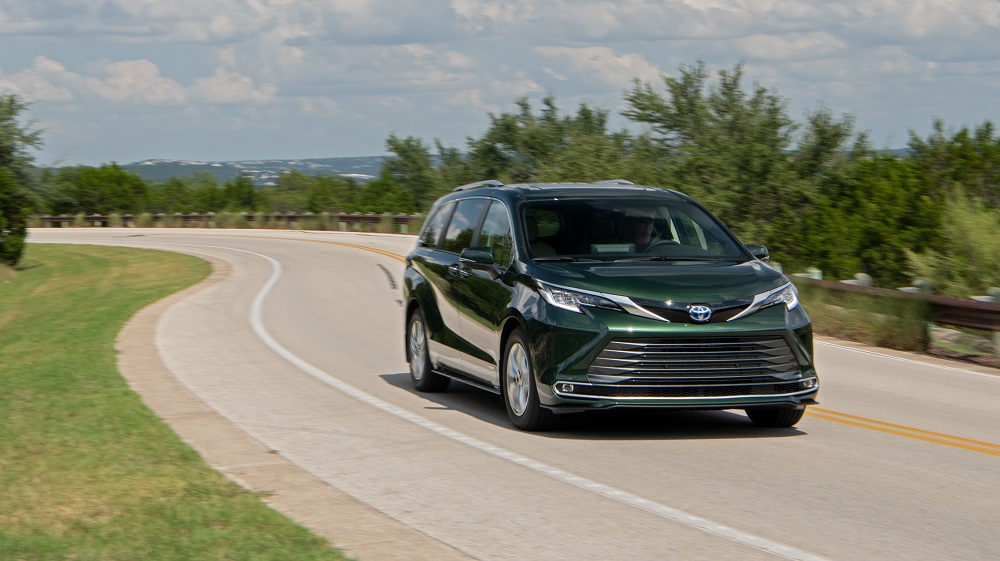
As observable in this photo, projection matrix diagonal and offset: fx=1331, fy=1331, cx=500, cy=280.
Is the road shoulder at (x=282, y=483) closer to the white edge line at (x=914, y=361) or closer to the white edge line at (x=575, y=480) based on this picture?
the white edge line at (x=575, y=480)

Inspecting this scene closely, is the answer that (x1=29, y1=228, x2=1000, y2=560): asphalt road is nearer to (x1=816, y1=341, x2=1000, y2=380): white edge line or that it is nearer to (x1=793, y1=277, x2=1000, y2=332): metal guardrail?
(x1=816, y1=341, x2=1000, y2=380): white edge line

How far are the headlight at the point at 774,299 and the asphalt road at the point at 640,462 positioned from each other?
94 cm

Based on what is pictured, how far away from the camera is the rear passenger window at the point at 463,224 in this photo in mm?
11414

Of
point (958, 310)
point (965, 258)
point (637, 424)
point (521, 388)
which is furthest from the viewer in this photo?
point (965, 258)

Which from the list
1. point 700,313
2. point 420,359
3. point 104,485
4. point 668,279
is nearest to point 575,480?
point 700,313

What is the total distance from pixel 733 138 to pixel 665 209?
2471cm

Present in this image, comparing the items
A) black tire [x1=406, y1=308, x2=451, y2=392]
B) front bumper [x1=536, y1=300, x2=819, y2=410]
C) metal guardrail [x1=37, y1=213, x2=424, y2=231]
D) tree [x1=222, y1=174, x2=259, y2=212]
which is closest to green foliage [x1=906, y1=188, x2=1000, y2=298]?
black tire [x1=406, y1=308, x2=451, y2=392]

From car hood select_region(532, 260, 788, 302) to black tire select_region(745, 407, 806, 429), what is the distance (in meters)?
0.97

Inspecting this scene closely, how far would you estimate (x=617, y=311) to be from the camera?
889 cm

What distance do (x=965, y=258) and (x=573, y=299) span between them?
12921 mm

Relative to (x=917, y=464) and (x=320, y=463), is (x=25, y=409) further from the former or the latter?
(x=917, y=464)

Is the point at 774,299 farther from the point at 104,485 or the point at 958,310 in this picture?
the point at 958,310

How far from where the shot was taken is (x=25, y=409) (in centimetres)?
1077

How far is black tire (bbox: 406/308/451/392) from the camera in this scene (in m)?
12.1
